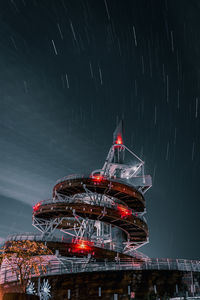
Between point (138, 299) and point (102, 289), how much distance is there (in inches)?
159

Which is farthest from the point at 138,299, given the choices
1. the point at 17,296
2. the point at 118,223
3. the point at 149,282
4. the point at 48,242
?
the point at 118,223

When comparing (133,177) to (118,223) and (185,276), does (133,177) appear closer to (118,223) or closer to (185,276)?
(118,223)

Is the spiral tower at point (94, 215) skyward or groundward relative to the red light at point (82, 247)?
skyward

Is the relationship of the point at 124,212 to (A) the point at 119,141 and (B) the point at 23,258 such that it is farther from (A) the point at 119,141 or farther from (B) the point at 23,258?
(B) the point at 23,258

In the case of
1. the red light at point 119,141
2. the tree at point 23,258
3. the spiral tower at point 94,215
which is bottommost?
the tree at point 23,258

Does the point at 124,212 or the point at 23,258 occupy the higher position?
the point at 124,212

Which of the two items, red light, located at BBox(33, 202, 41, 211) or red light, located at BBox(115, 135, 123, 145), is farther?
red light, located at BBox(115, 135, 123, 145)

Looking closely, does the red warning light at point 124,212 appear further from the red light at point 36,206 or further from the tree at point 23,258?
the tree at point 23,258

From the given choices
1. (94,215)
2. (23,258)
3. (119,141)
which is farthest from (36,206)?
(23,258)

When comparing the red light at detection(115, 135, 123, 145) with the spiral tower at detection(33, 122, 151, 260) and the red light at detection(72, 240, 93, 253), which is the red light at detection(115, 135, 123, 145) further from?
the red light at detection(72, 240, 93, 253)

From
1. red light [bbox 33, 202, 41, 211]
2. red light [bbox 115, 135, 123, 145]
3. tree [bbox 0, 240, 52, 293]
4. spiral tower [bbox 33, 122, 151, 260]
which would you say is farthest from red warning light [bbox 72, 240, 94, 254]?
red light [bbox 115, 135, 123, 145]

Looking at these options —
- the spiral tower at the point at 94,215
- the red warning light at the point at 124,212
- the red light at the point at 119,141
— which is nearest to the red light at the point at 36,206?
the spiral tower at the point at 94,215

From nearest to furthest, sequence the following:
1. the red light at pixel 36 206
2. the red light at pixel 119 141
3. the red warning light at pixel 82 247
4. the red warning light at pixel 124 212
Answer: the red warning light at pixel 82 247
the red warning light at pixel 124 212
the red light at pixel 36 206
the red light at pixel 119 141

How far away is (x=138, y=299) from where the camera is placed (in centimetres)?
2711
